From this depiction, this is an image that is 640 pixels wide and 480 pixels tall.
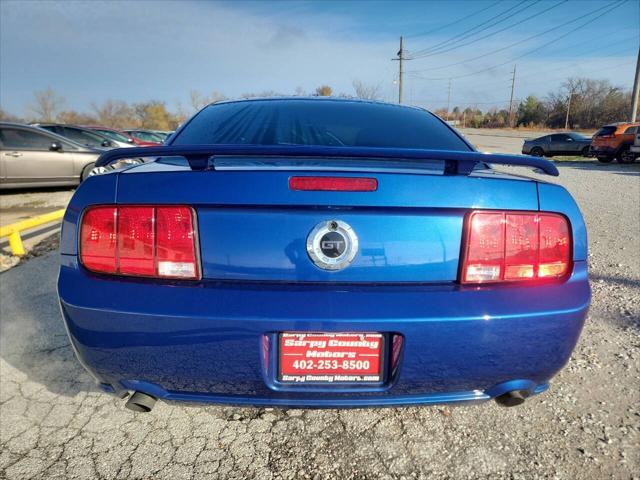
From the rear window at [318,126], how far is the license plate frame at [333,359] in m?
1.09

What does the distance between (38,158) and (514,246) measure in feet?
30.1

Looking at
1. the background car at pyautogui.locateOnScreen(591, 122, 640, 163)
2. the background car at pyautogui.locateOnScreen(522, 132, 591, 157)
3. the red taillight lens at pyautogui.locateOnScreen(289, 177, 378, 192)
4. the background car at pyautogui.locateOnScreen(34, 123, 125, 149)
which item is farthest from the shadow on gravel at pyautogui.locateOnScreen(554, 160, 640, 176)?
the background car at pyautogui.locateOnScreen(34, 123, 125, 149)

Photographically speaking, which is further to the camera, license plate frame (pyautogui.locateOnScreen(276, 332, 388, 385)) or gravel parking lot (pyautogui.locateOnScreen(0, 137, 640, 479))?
gravel parking lot (pyautogui.locateOnScreen(0, 137, 640, 479))

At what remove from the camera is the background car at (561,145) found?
2050cm

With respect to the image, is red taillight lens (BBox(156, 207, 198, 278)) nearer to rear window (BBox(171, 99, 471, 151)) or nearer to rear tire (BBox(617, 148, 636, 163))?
rear window (BBox(171, 99, 471, 151))

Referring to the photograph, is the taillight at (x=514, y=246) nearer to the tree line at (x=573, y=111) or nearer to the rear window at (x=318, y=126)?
the rear window at (x=318, y=126)

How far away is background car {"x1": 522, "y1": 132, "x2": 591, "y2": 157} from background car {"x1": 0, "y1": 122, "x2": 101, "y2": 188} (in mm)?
19784

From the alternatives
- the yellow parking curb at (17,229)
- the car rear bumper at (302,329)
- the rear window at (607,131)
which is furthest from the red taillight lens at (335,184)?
the rear window at (607,131)

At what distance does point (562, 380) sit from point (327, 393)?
1520 mm

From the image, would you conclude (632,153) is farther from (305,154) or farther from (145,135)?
(145,135)

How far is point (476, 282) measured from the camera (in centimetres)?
138

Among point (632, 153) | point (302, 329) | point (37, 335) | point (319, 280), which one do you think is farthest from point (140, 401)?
point (632, 153)

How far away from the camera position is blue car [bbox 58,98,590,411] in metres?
1.31

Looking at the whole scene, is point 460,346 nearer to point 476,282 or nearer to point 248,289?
point 476,282
